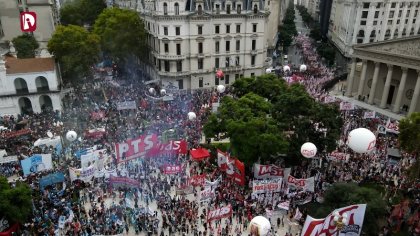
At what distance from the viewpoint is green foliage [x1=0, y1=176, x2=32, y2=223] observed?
2256 cm

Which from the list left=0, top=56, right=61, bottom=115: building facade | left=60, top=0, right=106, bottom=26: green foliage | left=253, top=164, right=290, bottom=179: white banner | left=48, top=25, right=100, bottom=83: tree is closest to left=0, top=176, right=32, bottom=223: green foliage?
left=253, top=164, right=290, bottom=179: white banner

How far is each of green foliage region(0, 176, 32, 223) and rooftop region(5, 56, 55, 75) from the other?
27.4 meters

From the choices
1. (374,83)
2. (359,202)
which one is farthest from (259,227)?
(374,83)

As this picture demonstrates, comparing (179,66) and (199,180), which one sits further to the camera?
(179,66)

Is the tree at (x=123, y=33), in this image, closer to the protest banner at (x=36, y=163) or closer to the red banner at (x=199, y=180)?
the protest banner at (x=36, y=163)

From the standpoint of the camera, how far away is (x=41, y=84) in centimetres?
4859

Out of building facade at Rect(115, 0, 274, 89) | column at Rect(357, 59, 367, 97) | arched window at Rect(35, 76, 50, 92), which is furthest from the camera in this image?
building facade at Rect(115, 0, 274, 89)

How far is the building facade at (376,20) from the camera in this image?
265 ft

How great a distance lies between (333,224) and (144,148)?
18.1m

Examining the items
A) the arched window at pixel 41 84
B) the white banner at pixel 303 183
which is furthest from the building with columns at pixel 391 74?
the arched window at pixel 41 84

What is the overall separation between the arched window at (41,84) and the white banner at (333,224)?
43429mm

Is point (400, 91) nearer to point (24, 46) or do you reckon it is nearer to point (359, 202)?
point (359, 202)

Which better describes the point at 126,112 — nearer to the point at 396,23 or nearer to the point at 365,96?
the point at 365,96

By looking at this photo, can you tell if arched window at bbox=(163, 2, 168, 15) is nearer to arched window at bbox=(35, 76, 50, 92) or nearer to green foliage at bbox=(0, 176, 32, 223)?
arched window at bbox=(35, 76, 50, 92)
